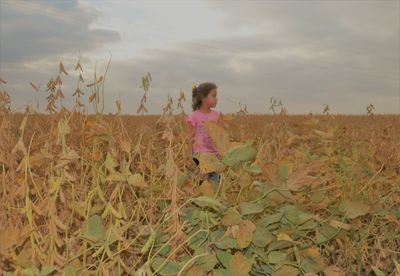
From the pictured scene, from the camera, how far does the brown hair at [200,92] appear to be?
16.9ft

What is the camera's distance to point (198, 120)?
5059mm

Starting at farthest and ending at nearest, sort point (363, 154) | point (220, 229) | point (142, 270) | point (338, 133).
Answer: point (338, 133) < point (363, 154) < point (220, 229) < point (142, 270)

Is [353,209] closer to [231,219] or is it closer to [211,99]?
[231,219]

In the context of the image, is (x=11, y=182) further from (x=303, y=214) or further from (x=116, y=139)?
(x=303, y=214)

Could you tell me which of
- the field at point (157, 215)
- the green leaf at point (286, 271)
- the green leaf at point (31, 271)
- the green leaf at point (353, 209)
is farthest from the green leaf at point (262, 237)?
the green leaf at point (31, 271)

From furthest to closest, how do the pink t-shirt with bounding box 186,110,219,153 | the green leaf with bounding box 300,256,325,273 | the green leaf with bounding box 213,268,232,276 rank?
1. the pink t-shirt with bounding box 186,110,219,153
2. the green leaf with bounding box 300,256,325,273
3. the green leaf with bounding box 213,268,232,276

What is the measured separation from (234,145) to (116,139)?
447 millimetres

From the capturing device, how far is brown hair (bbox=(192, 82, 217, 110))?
5160 millimetres

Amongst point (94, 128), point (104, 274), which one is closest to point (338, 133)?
point (94, 128)

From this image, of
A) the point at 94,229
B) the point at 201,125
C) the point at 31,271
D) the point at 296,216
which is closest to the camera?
the point at 31,271

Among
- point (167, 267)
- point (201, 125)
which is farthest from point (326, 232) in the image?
point (201, 125)

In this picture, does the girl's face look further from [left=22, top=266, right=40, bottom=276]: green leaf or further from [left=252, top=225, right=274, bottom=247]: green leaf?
[left=22, top=266, right=40, bottom=276]: green leaf

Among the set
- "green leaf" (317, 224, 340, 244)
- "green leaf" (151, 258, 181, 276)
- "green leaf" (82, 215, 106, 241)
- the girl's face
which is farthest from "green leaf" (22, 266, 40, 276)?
the girl's face

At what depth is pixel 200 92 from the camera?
5.18 metres
